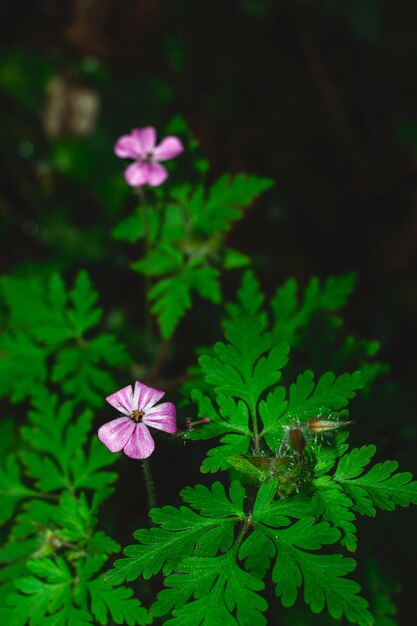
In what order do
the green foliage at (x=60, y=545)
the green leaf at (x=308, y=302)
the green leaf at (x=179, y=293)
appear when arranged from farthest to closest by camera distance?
the green leaf at (x=308, y=302) → the green leaf at (x=179, y=293) → the green foliage at (x=60, y=545)

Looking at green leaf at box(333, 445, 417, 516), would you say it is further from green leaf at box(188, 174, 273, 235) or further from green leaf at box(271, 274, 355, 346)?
green leaf at box(188, 174, 273, 235)

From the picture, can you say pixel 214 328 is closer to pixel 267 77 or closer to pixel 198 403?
pixel 198 403

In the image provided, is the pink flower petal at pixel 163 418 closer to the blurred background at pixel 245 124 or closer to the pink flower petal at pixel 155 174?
the pink flower petal at pixel 155 174

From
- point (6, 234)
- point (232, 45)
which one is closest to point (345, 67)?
point (232, 45)

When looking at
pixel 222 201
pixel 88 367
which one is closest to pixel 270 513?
pixel 88 367

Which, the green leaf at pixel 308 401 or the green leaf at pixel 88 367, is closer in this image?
the green leaf at pixel 308 401

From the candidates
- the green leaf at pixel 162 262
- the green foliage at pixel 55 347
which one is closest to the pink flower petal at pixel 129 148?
the green leaf at pixel 162 262

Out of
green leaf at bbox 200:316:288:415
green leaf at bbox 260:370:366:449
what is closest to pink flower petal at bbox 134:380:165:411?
green leaf at bbox 200:316:288:415
